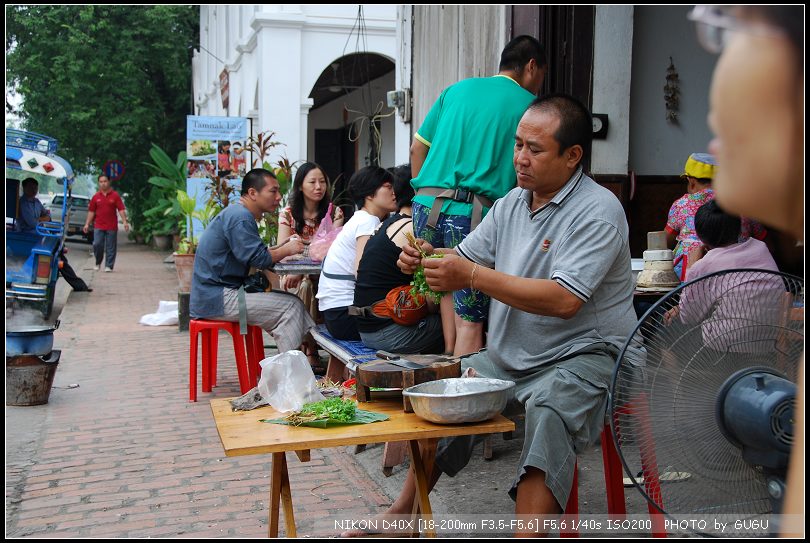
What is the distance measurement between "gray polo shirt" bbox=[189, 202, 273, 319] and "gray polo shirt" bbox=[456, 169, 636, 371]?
341 cm

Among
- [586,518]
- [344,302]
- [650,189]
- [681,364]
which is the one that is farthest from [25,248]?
[681,364]

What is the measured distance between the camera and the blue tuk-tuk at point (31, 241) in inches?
440

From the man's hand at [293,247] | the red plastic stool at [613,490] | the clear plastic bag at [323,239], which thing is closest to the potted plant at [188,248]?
the clear plastic bag at [323,239]

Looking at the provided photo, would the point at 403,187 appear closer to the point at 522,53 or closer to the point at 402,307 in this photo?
the point at 402,307

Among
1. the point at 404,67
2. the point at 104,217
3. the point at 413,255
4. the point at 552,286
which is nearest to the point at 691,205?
the point at 413,255

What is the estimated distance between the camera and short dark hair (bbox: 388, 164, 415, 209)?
5.58 metres

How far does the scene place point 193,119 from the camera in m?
13.7

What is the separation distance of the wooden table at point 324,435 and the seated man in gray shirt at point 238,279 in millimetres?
3219

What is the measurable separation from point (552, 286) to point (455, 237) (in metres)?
1.43

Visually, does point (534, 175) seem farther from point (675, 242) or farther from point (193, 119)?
point (193, 119)

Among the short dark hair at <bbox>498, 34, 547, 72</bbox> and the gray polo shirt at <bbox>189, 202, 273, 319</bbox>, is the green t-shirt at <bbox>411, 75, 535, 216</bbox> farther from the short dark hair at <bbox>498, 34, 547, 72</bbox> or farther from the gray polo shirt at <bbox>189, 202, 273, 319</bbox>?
the gray polo shirt at <bbox>189, 202, 273, 319</bbox>

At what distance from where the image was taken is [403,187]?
565 centimetres

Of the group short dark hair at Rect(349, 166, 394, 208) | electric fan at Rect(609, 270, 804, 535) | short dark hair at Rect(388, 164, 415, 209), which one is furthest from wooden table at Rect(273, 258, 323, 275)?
electric fan at Rect(609, 270, 804, 535)

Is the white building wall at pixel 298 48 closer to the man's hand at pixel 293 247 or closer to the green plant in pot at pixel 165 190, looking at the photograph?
the green plant in pot at pixel 165 190
